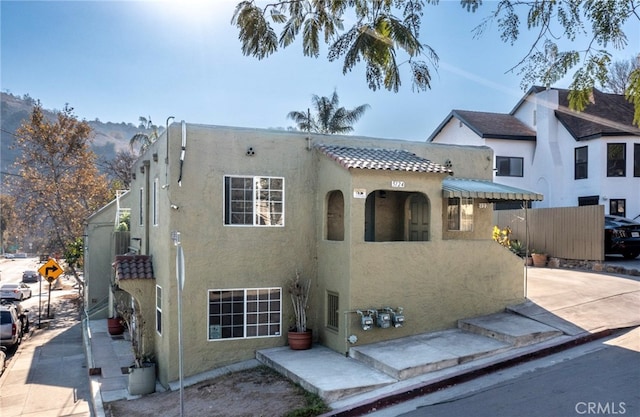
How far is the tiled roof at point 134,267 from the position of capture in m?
14.5

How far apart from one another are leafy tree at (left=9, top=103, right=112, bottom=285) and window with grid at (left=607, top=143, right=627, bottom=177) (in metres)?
27.6

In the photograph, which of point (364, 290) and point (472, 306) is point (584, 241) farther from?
point (364, 290)

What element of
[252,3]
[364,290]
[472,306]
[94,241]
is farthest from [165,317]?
[94,241]

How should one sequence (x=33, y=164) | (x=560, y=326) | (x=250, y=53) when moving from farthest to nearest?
1. (x=33, y=164)
2. (x=560, y=326)
3. (x=250, y=53)

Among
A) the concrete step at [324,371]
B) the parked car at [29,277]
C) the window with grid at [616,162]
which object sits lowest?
the parked car at [29,277]

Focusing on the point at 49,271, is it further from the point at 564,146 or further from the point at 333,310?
the point at 564,146

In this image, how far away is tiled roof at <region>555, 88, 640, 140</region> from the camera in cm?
2511

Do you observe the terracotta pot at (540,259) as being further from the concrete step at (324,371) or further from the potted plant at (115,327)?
the potted plant at (115,327)

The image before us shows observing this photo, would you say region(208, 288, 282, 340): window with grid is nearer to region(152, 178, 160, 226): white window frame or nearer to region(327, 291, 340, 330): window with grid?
region(327, 291, 340, 330): window with grid

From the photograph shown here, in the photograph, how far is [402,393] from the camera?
9195mm

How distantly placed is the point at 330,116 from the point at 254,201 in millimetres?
26409

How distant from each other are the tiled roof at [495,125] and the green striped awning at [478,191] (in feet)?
47.1

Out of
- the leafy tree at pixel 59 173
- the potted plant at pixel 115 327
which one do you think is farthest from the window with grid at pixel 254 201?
the leafy tree at pixel 59 173

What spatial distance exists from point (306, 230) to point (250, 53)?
7622 mm
